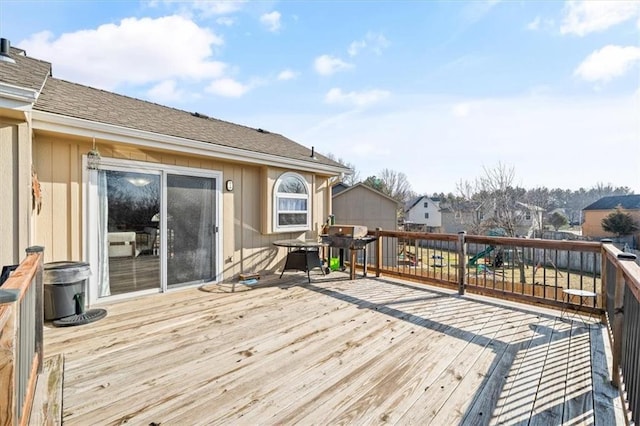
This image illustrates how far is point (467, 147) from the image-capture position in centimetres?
1938

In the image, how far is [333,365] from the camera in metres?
2.48

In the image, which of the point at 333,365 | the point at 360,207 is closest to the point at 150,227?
the point at 333,365

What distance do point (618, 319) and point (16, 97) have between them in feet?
17.5

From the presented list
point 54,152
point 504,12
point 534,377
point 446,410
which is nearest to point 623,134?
point 504,12

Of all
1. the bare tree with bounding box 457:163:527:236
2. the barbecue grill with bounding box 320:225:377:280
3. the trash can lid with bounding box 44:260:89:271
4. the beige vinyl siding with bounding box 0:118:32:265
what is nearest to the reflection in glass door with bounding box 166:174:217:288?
the trash can lid with bounding box 44:260:89:271

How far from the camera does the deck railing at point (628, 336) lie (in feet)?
5.27

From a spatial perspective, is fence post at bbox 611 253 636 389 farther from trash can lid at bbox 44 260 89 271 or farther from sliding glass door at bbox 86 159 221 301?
trash can lid at bbox 44 260 89 271

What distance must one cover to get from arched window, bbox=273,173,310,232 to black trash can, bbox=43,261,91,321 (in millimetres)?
3155

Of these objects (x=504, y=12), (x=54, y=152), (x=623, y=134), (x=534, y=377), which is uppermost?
(x=504, y=12)

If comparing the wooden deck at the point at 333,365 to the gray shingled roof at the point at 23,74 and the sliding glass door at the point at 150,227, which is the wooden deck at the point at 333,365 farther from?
the gray shingled roof at the point at 23,74

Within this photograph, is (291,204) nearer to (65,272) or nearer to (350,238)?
(350,238)

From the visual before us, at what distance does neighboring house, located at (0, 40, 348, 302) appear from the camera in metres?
2.99

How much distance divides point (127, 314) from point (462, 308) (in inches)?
166

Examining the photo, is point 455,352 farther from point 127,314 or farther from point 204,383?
point 127,314
